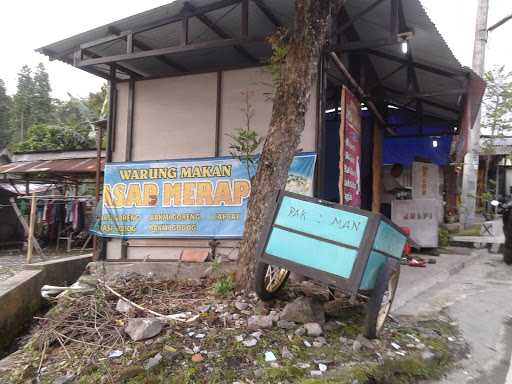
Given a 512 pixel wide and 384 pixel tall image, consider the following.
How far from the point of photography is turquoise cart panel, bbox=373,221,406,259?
3.52m

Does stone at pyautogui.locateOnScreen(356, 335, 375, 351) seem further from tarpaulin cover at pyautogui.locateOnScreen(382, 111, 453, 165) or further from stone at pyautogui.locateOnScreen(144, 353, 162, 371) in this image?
tarpaulin cover at pyautogui.locateOnScreen(382, 111, 453, 165)

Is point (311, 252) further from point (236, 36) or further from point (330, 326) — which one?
point (236, 36)

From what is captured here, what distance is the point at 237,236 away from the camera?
636 centimetres

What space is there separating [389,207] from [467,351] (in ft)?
21.5

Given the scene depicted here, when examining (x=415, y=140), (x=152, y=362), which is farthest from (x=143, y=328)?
(x=415, y=140)

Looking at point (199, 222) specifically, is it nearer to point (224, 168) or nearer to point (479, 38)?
point (224, 168)

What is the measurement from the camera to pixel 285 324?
3.75 m

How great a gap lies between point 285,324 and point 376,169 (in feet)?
21.6

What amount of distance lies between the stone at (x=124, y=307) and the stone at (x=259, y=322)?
1.31 meters

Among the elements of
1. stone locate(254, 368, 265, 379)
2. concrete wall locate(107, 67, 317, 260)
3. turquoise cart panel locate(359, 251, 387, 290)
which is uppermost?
concrete wall locate(107, 67, 317, 260)

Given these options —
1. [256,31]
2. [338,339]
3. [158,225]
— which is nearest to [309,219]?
[338,339]

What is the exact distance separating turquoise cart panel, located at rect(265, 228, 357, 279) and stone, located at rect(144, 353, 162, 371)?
4.29ft

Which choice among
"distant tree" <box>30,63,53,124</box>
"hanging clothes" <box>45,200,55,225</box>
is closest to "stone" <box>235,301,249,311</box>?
"hanging clothes" <box>45,200,55,225</box>

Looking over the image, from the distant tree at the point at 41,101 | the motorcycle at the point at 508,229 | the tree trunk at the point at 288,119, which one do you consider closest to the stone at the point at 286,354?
the tree trunk at the point at 288,119
